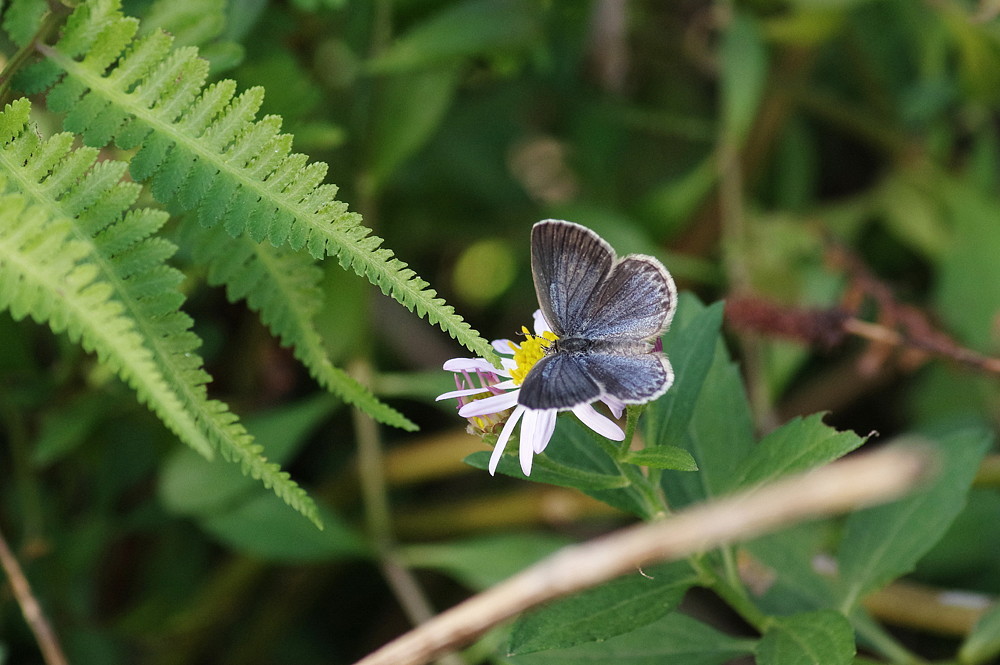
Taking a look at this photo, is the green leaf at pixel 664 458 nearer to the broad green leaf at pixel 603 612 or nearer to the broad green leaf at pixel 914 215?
the broad green leaf at pixel 603 612

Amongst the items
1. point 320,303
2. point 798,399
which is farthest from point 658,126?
point 320,303

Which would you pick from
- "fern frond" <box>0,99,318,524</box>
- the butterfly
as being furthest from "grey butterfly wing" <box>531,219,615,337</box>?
"fern frond" <box>0,99,318,524</box>

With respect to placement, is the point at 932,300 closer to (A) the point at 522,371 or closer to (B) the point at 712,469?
(B) the point at 712,469

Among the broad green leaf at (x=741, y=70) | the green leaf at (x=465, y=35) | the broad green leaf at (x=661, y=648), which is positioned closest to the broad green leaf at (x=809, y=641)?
the broad green leaf at (x=661, y=648)

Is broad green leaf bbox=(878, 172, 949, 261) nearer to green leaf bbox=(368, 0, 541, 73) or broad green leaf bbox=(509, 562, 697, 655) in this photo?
green leaf bbox=(368, 0, 541, 73)

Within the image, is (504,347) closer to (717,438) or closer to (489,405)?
(489,405)

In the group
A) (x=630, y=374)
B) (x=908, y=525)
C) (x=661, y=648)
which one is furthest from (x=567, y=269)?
(x=908, y=525)
